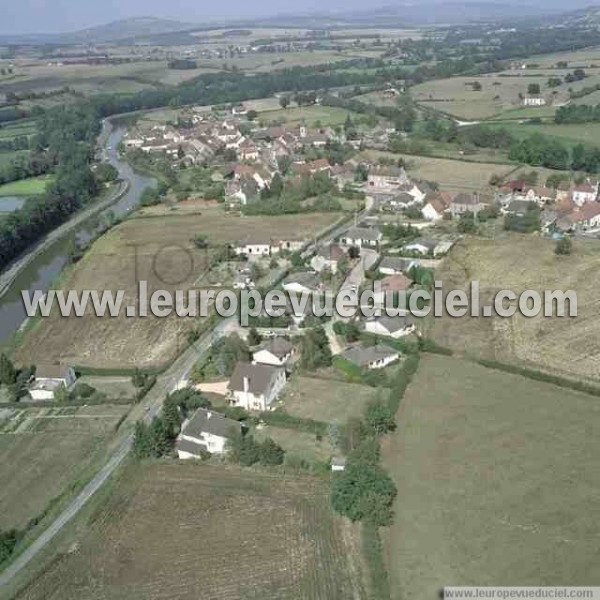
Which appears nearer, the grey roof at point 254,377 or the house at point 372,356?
the grey roof at point 254,377

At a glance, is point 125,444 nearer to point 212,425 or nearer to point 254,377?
point 212,425

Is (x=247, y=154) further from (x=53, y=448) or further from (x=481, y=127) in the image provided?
(x=53, y=448)

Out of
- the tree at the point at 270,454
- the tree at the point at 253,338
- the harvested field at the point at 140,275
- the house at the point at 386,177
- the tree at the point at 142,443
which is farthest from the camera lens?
the house at the point at 386,177

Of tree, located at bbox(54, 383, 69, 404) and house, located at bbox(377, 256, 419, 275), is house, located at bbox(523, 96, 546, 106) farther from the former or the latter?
tree, located at bbox(54, 383, 69, 404)

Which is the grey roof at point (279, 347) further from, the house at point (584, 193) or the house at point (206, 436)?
the house at point (584, 193)

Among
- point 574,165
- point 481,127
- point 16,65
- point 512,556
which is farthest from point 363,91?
point 16,65

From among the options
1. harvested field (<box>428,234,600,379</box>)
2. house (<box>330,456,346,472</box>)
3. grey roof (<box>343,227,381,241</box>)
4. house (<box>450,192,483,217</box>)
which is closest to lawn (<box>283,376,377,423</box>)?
house (<box>330,456,346,472</box>)

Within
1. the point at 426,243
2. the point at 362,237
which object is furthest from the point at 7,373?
the point at 426,243

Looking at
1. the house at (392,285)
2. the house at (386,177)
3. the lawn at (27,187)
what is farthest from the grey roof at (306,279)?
the lawn at (27,187)

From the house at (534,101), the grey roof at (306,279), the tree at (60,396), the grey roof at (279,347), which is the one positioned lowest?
the tree at (60,396)
